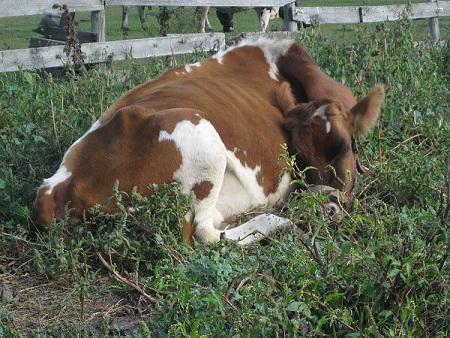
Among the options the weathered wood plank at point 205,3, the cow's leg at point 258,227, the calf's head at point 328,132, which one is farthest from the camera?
the weathered wood plank at point 205,3

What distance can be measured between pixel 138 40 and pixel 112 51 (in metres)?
0.43

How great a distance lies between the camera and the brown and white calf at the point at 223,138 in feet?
16.9

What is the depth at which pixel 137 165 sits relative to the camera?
16.8ft

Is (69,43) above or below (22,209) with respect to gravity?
above

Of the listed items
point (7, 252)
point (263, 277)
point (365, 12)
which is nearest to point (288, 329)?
point (263, 277)

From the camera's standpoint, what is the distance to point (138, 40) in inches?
431

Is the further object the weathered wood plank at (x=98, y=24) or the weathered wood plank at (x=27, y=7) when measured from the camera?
the weathered wood plank at (x=98, y=24)

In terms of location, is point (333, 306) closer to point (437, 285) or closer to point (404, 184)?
point (437, 285)

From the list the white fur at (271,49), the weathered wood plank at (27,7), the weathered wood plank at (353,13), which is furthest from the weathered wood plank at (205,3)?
the white fur at (271,49)

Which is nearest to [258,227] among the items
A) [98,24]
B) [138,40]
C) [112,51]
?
[112,51]

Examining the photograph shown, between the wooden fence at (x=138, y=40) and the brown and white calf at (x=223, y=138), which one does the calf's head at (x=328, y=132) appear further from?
the wooden fence at (x=138, y=40)

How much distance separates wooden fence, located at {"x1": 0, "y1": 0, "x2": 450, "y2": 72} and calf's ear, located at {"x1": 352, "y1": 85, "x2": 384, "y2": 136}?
113 inches

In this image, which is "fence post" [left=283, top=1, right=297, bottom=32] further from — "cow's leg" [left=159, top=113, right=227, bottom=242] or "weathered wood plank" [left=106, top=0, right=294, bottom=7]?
"cow's leg" [left=159, top=113, right=227, bottom=242]

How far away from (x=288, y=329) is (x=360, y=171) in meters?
2.46
